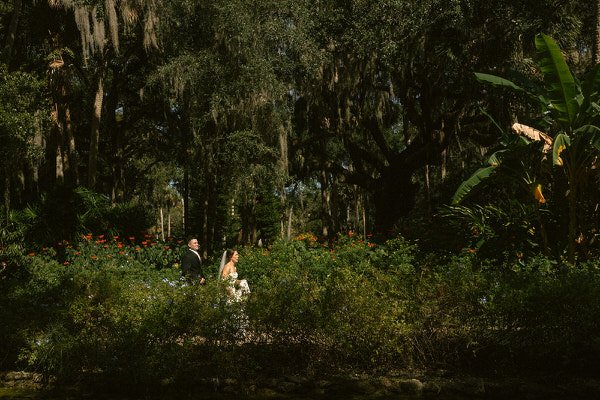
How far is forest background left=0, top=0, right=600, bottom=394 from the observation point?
7609 mm

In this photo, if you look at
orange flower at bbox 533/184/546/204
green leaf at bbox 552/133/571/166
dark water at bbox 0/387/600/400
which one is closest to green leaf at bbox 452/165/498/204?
orange flower at bbox 533/184/546/204

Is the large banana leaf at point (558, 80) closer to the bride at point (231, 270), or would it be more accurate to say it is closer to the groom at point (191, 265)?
the bride at point (231, 270)

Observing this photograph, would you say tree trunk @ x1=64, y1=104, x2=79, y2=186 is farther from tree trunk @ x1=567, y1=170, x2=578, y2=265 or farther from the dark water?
tree trunk @ x1=567, y1=170, x2=578, y2=265

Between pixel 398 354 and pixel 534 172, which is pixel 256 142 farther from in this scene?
pixel 398 354

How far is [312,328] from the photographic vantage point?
751 cm

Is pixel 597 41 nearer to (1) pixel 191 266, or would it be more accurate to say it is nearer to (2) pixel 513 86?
(2) pixel 513 86

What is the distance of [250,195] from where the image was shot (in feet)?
61.1

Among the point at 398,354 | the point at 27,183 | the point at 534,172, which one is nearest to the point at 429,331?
the point at 398,354

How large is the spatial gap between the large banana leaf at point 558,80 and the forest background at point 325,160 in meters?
0.03

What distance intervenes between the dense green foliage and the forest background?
0.03 meters

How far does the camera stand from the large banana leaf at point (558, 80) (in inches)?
403

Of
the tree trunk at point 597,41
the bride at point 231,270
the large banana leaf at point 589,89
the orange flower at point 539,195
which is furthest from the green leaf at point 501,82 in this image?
the bride at point 231,270

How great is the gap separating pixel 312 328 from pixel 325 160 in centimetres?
1687

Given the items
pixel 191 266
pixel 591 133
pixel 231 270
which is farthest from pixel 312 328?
pixel 591 133
